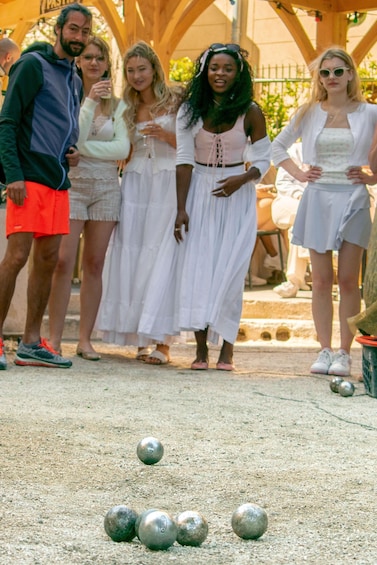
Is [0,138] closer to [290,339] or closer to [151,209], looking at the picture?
[151,209]

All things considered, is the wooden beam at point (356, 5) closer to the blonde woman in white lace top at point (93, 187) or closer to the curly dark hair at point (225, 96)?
the curly dark hair at point (225, 96)

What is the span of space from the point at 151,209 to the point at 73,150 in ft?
2.85

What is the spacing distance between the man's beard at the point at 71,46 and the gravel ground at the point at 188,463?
1.76 meters

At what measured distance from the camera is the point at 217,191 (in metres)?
6.73

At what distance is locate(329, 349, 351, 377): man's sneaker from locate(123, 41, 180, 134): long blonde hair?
180 centimetres

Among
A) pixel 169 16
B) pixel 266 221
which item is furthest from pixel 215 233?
pixel 266 221

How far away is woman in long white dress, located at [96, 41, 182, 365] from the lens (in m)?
6.88

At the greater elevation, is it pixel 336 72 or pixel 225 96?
pixel 336 72

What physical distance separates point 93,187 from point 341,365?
1.83 metres

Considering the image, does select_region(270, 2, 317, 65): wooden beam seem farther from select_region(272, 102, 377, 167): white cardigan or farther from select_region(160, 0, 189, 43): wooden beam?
select_region(272, 102, 377, 167): white cardigan

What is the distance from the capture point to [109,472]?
3865 mm

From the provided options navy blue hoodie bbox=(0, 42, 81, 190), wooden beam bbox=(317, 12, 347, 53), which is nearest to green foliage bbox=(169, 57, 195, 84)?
wooden beam bbox=(317, 12, 347, 53)

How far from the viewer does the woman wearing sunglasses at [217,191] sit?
6.66m

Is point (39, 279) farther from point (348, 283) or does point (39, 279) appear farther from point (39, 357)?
point (348, 283)
